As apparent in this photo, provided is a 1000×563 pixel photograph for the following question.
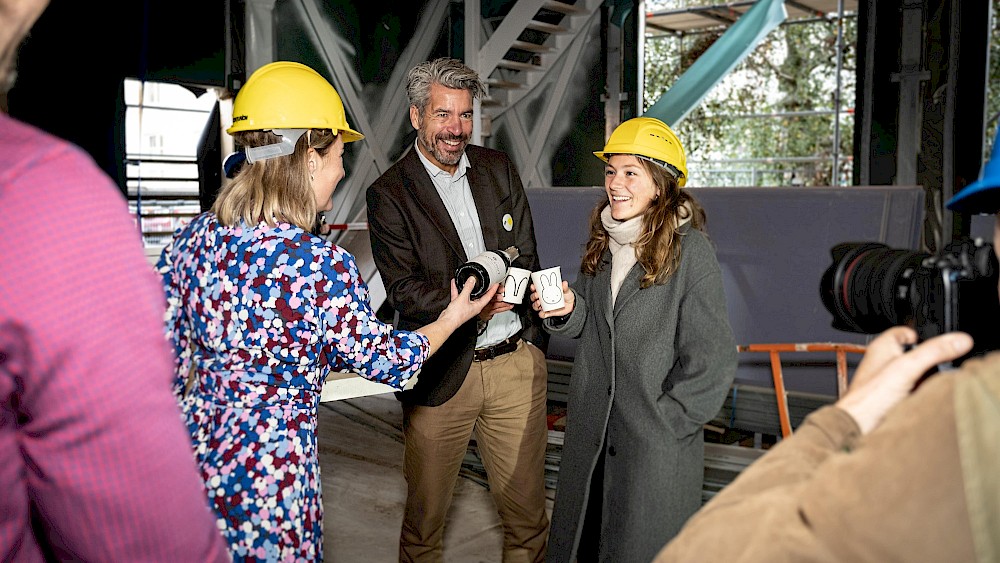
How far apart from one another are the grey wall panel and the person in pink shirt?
406 cm

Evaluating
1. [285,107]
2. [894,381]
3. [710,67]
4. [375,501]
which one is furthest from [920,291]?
[710,67]

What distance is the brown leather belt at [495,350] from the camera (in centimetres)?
313

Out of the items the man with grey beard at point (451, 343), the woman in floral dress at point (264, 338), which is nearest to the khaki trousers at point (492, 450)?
the man with grey beard at point (451, 343)

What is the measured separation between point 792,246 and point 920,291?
4.02 m

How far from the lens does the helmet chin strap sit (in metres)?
2.01

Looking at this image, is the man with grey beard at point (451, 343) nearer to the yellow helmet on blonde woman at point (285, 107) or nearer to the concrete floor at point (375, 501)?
the concrete floor at point (375, 501)

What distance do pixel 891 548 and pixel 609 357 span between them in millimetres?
1889

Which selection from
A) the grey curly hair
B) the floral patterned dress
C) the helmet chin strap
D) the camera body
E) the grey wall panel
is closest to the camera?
the camera body

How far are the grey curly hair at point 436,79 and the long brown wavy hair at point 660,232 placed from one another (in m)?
0.78

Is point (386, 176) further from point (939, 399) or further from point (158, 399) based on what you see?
point (939, 399)

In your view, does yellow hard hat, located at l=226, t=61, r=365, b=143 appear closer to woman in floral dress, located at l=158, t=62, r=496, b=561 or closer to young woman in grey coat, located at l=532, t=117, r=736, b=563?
woman in floral dress, located at l=158, t=62, r=496, b=561

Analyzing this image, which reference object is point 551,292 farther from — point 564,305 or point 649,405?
point 649,405

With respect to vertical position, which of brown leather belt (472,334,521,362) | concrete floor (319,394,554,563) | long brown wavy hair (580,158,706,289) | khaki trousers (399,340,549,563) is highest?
long brown wavy hair (580,158,706,289)

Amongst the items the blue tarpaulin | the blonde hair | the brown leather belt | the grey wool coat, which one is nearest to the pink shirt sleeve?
the blonde hair
